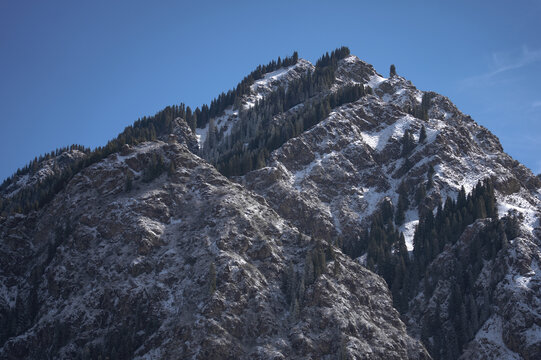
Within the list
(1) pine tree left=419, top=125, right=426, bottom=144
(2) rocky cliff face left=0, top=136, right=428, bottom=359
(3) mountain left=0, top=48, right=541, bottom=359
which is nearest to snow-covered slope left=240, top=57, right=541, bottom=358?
(3) mountain left=0, top=48, right=541, bottom=359

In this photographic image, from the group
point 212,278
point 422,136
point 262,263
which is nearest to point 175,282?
point 212,278

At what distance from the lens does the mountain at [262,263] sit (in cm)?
10738

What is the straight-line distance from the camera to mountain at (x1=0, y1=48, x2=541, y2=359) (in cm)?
10738

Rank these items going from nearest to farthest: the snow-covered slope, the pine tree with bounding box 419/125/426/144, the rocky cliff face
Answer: the rocky cliff face → the snow-covered slope → the pine tree with bounding box 419/125/426/144

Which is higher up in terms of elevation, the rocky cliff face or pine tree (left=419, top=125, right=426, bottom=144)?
pine tree (left=419, top=125, right=426, bottom=144)

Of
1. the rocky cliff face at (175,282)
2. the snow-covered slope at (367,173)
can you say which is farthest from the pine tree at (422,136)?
the rocky cliff face at (175,282)

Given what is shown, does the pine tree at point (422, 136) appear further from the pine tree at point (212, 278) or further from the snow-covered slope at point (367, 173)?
the pine tree at point (212, 278)

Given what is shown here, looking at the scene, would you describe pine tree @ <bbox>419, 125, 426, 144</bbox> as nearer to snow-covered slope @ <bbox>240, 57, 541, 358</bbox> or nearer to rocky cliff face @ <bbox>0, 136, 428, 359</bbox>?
snow-covered slope @ <bbox>240, 57, 541, 358</bbox>

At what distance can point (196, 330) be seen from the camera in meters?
103

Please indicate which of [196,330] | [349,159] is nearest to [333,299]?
[196,330]

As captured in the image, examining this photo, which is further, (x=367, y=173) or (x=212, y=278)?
(x=367, y=173)

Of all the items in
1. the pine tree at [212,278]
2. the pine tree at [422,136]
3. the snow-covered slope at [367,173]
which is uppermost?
the pine tree at [422,136]

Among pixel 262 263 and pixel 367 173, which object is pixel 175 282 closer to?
pixel 262 263

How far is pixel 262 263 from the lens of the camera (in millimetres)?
120375
